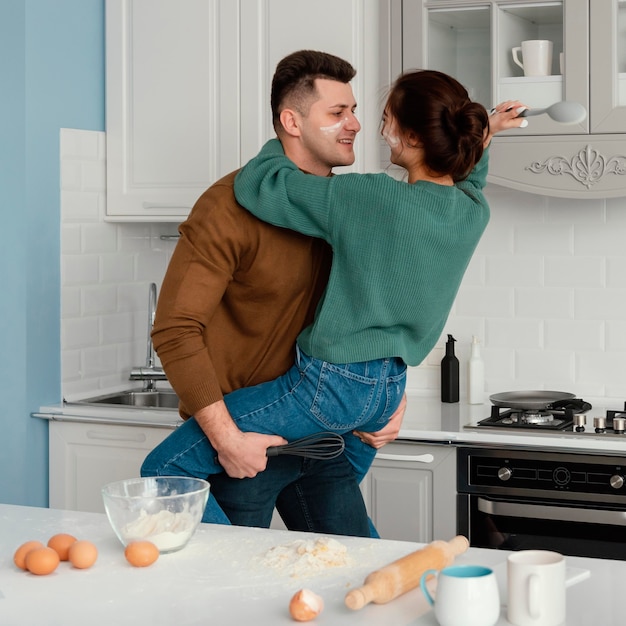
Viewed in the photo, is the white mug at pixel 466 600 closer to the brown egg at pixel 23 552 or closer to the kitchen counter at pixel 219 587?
the kitchen counter at pixel 219 587

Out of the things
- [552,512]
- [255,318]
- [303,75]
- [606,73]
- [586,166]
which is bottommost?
[552,512]

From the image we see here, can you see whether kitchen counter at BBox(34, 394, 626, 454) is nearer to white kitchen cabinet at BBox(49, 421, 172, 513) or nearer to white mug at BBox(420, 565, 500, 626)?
white kitchen cabinet at BBox(49, 421, 172, 513)

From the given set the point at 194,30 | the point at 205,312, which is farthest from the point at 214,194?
the point at 194,30

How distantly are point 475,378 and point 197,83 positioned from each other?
1.39m

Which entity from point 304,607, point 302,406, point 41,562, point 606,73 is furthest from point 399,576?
point 606,73

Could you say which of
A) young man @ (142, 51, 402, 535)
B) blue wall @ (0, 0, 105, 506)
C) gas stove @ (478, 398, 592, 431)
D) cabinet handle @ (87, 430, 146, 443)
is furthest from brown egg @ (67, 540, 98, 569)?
blue wall @ (0, 0, 105, 506)

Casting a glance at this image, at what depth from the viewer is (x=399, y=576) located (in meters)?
1.49

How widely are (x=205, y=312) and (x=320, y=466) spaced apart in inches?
17.9

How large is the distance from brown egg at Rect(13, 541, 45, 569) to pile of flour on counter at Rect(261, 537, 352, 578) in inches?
14.0

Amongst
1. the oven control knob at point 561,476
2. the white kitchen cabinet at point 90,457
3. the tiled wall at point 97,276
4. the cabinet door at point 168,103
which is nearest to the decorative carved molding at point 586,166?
A: the oven control knob at point 561,476

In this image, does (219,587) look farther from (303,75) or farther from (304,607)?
(303,75)

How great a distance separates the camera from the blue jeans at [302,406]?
223 cm

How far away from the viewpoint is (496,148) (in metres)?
3.28

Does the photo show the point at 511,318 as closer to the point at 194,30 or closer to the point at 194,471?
the point at 194,30
